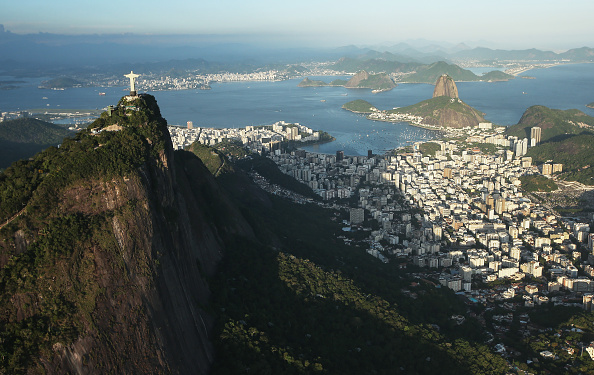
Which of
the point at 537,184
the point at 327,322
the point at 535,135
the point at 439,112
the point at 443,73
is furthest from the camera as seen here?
the point at 443,73

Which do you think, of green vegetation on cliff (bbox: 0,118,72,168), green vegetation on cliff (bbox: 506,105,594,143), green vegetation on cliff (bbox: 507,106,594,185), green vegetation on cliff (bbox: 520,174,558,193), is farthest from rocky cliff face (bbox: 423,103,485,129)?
green vegetation on cliff (bbox: 0,118,72,168)

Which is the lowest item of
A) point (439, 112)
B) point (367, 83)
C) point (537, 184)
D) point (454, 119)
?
point (537, 184)

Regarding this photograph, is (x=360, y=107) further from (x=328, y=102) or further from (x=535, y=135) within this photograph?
(x=535, y=135)

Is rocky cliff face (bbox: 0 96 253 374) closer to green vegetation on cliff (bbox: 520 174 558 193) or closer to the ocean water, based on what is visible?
green vegetation on cliff (bbox: 520 174 558 193)

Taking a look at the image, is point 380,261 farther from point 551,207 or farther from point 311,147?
point 311,147

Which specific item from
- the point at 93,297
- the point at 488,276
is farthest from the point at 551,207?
the point at 93,297

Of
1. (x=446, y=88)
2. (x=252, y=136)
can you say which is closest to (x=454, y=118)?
(x=446, y=88)

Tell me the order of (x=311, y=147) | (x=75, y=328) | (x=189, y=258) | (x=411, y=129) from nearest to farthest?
(x=75, y=328) → (x=189, y=258) → (x=311, y=147) → (x=411, y=129)
